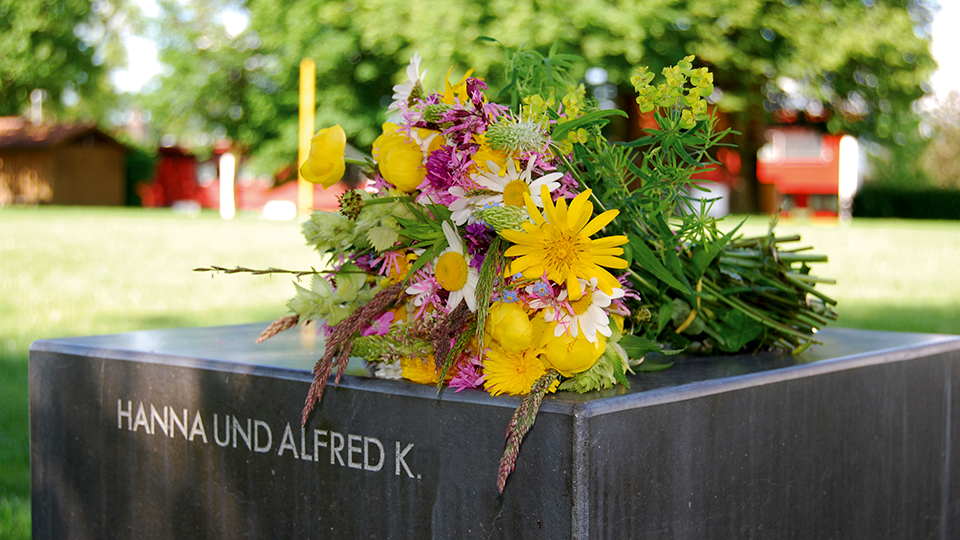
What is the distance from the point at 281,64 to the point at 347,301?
24362 millimetres

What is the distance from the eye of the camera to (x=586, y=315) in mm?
1300

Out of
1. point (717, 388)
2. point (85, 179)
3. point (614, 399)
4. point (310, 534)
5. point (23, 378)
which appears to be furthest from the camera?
point (85, 179)

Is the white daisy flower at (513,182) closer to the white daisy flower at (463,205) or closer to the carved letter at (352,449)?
the white daisy flower at (463,205)

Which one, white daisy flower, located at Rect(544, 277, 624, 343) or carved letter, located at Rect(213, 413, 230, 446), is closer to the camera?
white daisy flower, located at Rect(544, 277, 624, 343)

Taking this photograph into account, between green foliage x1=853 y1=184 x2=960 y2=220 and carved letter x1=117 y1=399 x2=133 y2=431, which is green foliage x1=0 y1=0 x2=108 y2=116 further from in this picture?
carved letter x1=117 y1=399 x2=133 y2=431

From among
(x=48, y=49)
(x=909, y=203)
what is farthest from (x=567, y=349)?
(x=48, y=49)

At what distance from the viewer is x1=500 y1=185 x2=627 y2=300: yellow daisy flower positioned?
4.17ft

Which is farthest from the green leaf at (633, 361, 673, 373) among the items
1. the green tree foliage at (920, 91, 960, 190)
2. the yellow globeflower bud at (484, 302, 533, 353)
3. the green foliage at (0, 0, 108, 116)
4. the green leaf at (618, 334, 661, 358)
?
the green tree foliage at (920, 91, 960, 190)

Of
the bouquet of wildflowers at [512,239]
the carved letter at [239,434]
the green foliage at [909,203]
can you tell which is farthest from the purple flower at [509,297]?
the green foliage at [909,203]

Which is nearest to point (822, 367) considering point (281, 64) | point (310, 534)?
point (310, 534)

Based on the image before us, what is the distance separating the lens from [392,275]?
1.54 m

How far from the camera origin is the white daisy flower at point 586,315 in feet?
4.23

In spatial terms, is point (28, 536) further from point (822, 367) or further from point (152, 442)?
point (822, 367)

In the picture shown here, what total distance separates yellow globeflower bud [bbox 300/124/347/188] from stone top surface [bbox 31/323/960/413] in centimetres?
34
